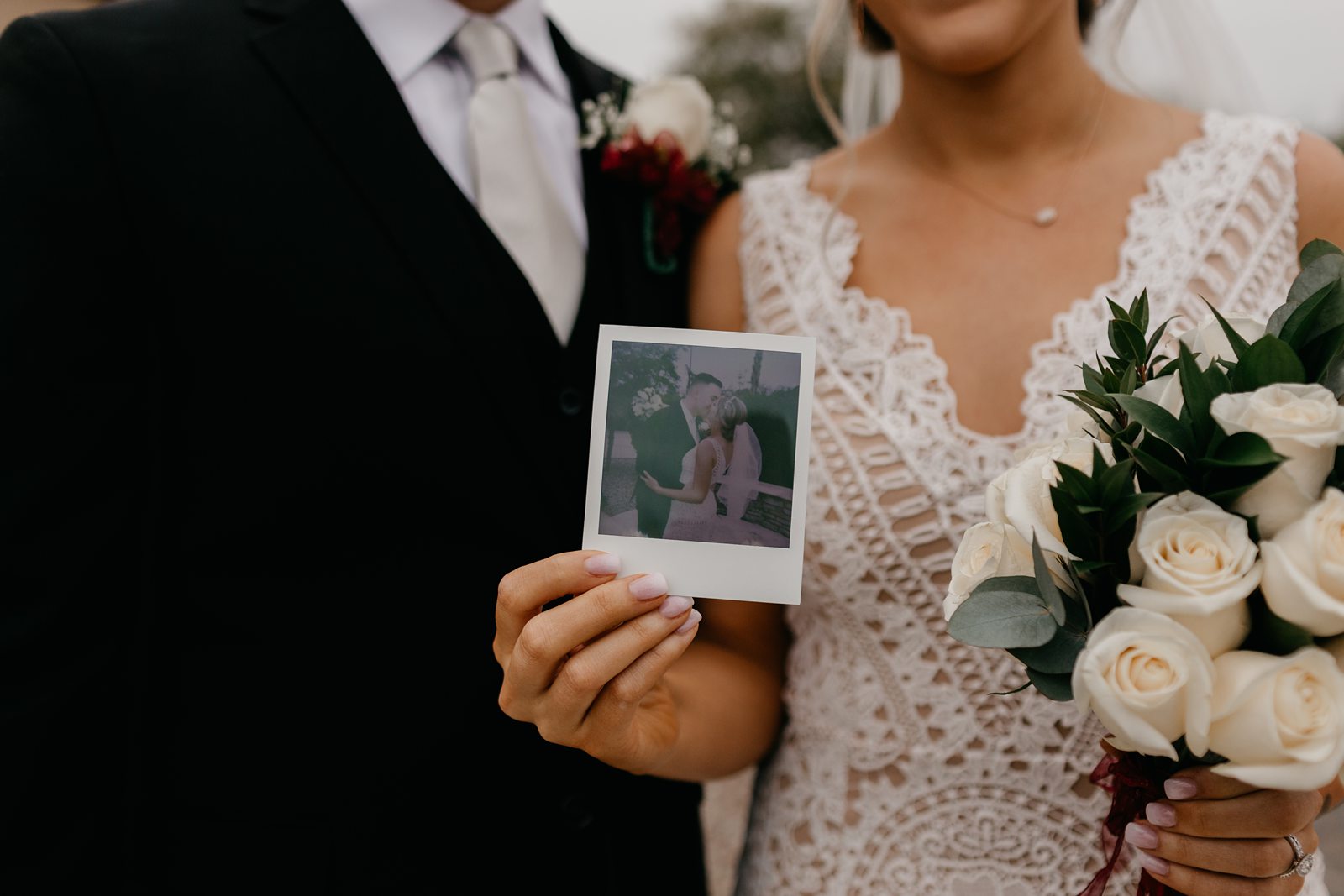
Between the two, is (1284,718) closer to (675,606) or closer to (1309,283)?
(1309,283)

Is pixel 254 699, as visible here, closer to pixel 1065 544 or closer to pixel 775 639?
pixel 775 639

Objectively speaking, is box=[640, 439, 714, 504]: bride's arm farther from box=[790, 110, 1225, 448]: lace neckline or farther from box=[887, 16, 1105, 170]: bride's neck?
box=[887, 16, 1105, 170]: bride's neck

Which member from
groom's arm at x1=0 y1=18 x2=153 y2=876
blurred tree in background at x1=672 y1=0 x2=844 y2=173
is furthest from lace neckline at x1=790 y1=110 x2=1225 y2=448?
blurred tree in background at x1=672 y1=0 x2=844 y2=173

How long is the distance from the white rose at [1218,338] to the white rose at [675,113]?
1.46 meters

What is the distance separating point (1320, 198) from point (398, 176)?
1.86 m

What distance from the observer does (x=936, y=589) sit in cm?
201

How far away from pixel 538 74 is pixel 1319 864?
2.38 meters

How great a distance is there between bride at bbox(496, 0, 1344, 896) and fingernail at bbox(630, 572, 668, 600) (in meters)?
→ 0.39

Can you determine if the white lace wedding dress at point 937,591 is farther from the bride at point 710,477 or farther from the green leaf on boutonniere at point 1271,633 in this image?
the green leaf on boutonniere at point 1271,633

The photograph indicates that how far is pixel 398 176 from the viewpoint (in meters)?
2.05

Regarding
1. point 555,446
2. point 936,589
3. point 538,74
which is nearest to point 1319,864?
point 936,589

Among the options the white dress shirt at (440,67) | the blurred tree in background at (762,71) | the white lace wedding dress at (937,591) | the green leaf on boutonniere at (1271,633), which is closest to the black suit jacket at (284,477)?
the white dress shirt at (440,67)

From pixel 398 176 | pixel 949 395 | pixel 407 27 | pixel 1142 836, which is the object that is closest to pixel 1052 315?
pixel 949 395

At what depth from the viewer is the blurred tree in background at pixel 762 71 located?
2403 cm
